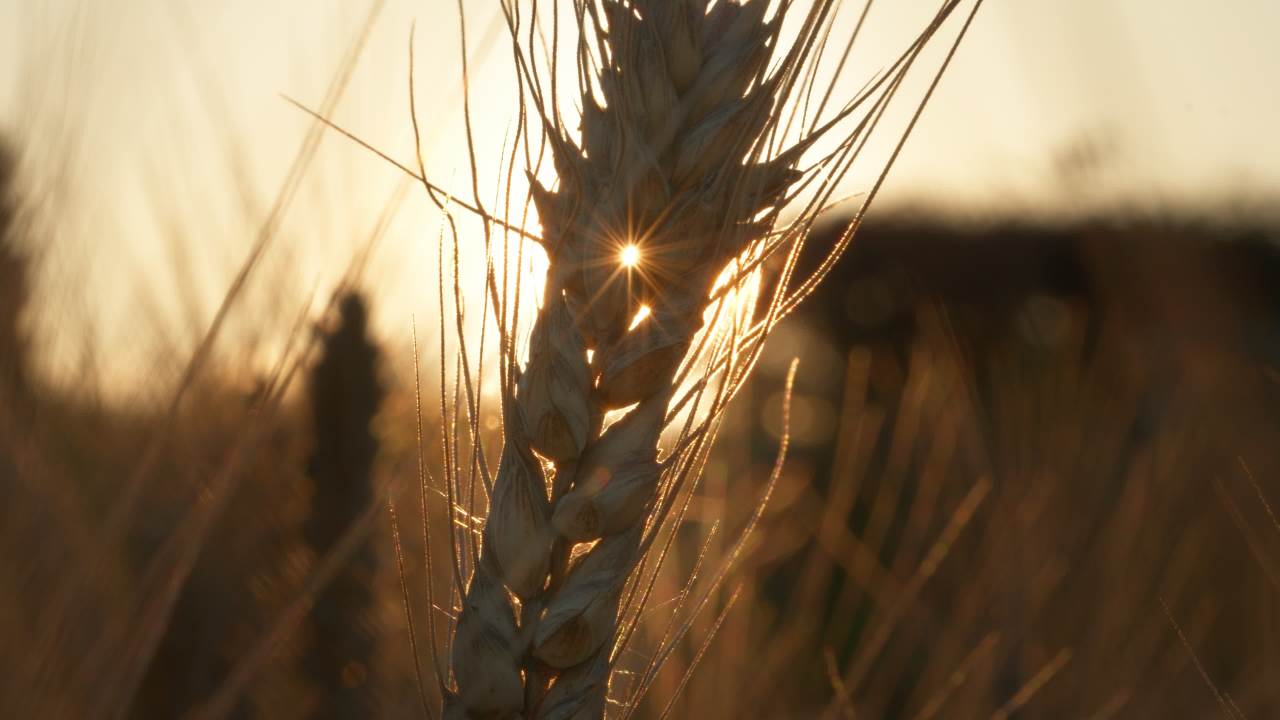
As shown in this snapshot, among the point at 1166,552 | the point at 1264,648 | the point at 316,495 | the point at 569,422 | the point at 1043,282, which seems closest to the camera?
the point at 569,422

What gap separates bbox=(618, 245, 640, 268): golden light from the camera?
2.54 feet

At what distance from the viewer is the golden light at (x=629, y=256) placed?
2.54 ft

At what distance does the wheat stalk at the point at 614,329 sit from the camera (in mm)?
772

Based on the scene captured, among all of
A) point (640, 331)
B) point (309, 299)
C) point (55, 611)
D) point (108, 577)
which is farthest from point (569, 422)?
point (108, 577)

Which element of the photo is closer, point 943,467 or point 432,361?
point 943,467

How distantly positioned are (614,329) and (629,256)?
5cm

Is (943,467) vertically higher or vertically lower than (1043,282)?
lower

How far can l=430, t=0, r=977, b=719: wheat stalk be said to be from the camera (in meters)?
0.77

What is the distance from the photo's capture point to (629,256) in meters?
0.78

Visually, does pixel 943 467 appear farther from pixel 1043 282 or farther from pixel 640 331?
pixel 1043 282

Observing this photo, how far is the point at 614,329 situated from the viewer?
31.2 inches

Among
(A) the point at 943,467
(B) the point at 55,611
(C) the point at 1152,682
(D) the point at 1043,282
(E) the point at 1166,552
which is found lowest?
(C) the point at 1152,682

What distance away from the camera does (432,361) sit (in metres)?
1.97

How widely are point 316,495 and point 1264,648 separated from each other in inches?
57.7
